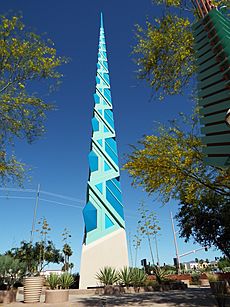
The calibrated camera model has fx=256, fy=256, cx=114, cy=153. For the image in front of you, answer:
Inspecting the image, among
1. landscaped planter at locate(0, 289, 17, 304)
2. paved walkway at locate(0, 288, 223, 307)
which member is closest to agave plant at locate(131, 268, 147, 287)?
paved walkway at locate(0, 288, 223, 307)

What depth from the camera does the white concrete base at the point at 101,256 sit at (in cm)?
1853

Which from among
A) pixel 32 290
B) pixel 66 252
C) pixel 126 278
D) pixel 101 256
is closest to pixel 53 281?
pixel 32 290

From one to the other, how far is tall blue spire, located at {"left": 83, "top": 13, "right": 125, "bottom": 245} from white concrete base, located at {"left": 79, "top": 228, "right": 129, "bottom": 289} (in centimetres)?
50

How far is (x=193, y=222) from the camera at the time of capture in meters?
24.3

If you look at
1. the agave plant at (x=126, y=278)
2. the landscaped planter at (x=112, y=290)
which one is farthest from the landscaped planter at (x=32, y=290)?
the agave plant at (x=126, y=278)

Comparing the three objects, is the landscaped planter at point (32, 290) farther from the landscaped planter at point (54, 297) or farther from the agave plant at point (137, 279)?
the agave plant at point (137, 279)

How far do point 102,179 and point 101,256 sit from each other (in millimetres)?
6274

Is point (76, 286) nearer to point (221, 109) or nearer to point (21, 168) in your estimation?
point (21, 168)

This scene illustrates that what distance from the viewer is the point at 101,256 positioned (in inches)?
759

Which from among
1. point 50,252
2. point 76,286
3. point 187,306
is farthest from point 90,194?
point 50,252

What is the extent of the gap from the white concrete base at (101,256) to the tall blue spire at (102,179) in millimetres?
504

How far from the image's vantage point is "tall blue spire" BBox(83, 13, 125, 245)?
20.4m

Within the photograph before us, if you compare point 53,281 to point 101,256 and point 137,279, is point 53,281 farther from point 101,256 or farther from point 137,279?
point 101,256

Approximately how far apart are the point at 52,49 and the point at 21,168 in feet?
18.1
